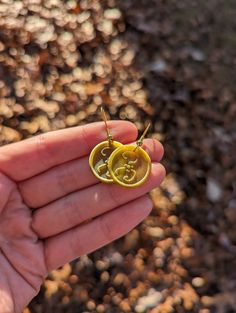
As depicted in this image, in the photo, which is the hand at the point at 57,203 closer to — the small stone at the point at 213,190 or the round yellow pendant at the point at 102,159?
the round yellow pendant at the point at 102,159

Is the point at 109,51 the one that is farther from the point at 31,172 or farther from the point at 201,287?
the point at 201,287

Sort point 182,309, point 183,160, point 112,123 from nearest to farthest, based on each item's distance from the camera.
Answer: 1. point 112,123
2. point 182,309
3. point 183,160

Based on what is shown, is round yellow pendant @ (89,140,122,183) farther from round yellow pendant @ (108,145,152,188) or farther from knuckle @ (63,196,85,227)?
knuckle @ (63,196,85,227)

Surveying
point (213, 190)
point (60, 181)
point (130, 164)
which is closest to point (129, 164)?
point (130, 164)

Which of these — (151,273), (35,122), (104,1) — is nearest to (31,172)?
(35,122)

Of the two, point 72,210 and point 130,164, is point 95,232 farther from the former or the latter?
point 130,164

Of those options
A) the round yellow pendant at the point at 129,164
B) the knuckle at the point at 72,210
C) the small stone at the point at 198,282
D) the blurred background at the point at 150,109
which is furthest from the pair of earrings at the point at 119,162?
the small stone at the point at 198,282
